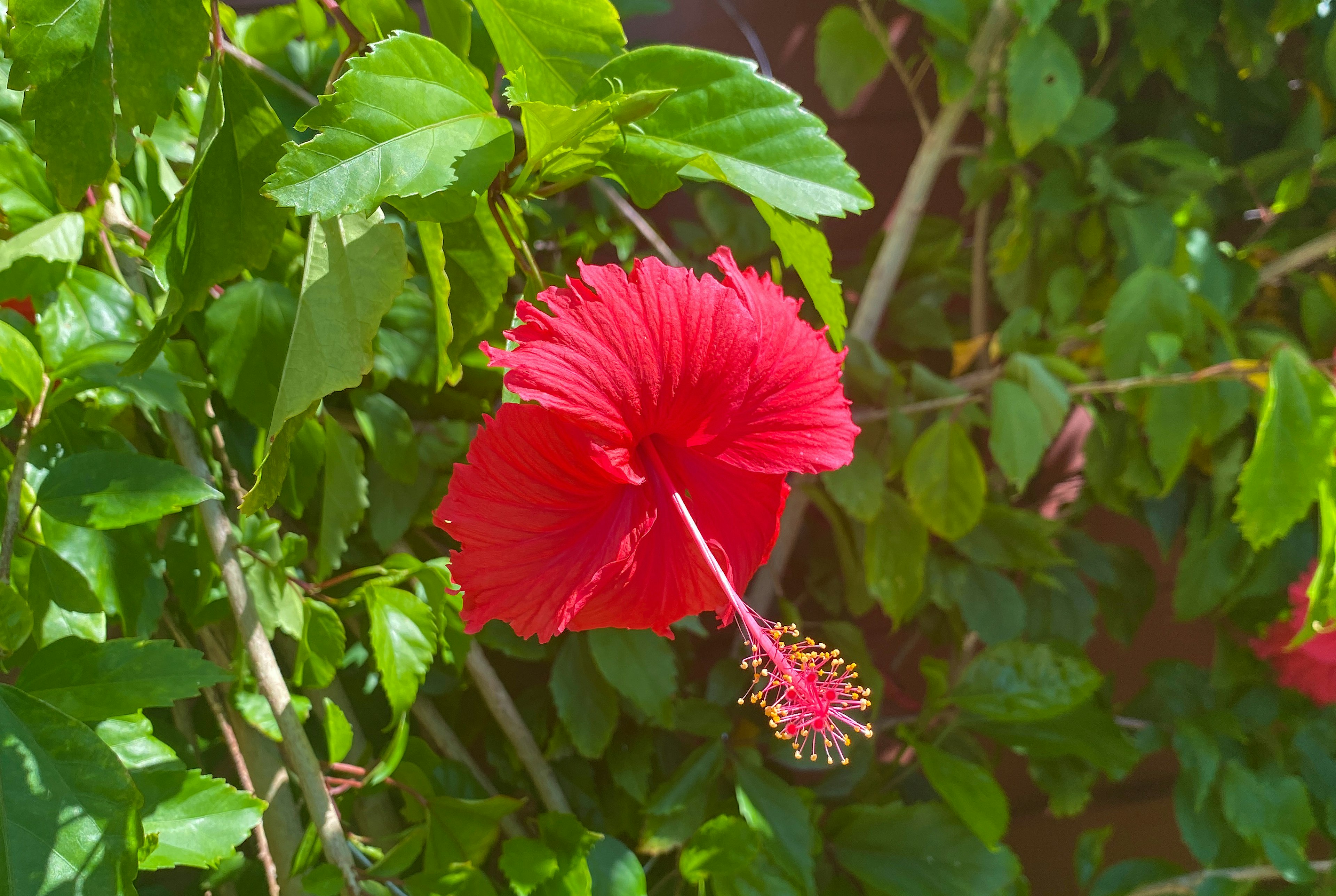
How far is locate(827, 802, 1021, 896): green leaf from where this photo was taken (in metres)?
0.67

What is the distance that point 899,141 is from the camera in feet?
3.42

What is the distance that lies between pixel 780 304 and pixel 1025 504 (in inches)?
31.0

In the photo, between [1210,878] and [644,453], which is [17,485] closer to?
[644,453]

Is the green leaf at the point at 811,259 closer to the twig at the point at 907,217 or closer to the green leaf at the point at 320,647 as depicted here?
the green leaf at the point at 320,647

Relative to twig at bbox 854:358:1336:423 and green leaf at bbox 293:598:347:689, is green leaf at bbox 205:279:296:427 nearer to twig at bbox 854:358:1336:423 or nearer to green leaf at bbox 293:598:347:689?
green leaf at bbox 293:598:347:689

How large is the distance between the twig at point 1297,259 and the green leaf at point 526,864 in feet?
2.68

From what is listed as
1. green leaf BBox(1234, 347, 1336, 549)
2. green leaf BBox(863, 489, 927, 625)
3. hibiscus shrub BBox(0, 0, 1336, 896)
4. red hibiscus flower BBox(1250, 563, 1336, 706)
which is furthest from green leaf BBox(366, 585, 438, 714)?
red hibiscus flower BBox(1250, 563, 1336, 706)

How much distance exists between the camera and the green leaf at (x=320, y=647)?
0.45m

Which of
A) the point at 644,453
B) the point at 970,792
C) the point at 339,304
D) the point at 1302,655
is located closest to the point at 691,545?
the point at 644,453

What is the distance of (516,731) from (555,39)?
17.8 inches

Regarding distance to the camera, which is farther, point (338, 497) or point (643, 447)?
point (338, 497)

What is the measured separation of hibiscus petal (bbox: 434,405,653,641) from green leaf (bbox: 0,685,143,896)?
13 cm

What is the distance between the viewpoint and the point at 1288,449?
61 cm

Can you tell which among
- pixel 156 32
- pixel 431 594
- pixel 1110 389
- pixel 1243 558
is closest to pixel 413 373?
pixel 431 594
